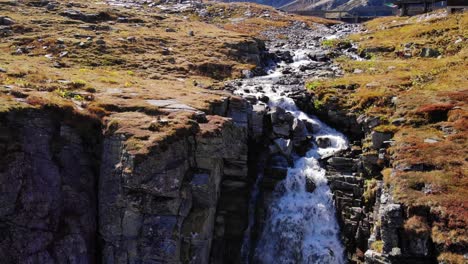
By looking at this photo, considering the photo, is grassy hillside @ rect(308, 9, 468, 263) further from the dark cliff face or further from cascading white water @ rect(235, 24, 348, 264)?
the dark cliff face

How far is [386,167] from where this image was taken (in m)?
28.8

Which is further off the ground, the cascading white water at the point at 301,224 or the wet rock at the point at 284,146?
the wet rock at the point at 284,146

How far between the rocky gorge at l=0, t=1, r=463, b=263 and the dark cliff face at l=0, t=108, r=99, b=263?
60 mm

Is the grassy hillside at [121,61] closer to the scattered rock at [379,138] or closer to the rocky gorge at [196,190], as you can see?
the rocky gorge at [196,190]

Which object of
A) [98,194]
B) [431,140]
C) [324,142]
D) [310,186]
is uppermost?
[431,140]

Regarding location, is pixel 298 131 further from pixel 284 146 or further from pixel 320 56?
pixel 320 56

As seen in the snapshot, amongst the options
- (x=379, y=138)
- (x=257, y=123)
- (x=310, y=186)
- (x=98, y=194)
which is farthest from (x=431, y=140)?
(x=98, y=194)

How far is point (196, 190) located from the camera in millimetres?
25266

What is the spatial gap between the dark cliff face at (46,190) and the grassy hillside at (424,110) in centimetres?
1867

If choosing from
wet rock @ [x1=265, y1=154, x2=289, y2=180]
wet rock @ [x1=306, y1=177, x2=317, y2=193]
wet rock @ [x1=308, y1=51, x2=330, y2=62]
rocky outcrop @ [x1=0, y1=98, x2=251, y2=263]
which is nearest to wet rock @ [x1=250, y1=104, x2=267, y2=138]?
wet rock @ [x1=265, y1=154, x2=289, y2=180]

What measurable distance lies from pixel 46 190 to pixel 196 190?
28.4ft

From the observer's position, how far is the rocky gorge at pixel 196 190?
22797 mm

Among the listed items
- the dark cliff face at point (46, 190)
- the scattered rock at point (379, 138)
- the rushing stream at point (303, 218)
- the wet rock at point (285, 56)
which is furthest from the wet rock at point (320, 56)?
the dark cliff face at point (46, 190)

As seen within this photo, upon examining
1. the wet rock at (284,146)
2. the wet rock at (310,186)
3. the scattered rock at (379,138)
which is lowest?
the wet rock at (310,186)
